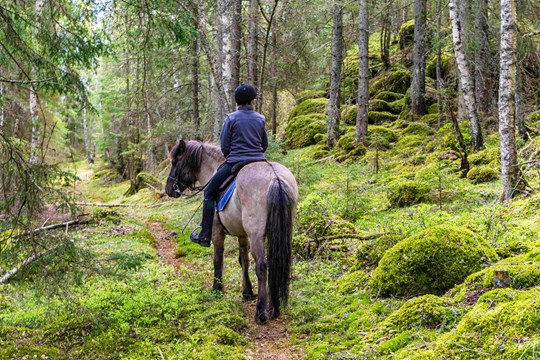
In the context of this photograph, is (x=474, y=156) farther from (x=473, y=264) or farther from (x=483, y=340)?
(x=483, y=340)

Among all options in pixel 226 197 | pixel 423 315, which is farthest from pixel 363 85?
pixel 423 315

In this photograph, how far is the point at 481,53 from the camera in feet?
57.5

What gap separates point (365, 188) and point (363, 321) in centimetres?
783

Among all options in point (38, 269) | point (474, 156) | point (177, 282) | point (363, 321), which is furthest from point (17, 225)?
point (474, 156)

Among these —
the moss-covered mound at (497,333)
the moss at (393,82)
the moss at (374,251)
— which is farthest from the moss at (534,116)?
the moss-covered mound at (497,333)

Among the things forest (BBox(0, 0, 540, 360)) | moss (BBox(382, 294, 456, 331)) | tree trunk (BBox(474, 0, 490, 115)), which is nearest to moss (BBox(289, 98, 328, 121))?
tree trunk (BBox(474, 0, 490, 115))

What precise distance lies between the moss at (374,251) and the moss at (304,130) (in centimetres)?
1606

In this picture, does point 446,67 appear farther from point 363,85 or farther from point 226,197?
point 226,197

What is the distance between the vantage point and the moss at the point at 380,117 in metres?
21.2

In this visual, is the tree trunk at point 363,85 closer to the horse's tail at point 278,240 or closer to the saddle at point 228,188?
the saddle at point 228,188

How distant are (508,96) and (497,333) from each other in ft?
20.7

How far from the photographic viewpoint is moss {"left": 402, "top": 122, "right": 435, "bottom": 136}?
17.2 metres

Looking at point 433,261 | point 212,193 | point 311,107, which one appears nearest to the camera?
point 433,261

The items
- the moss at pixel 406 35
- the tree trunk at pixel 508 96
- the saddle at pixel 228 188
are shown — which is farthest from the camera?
the moss at pixel 406 35
